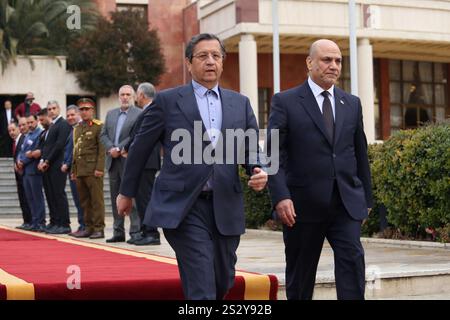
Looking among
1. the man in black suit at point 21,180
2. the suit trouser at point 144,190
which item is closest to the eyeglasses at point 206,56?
the suit trouser at point 144,190

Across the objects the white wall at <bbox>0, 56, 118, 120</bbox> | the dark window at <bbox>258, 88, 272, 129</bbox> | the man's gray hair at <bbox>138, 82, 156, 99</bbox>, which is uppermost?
the white wall at <bbox>0, 56, 118, 120</bbox>

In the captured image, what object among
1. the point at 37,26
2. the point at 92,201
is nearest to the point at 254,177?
the point at 92,201

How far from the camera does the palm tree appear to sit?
33094 millimetres

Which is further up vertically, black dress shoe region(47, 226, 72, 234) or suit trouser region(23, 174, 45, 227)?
suit trouser region(23, 174, 45, 227)

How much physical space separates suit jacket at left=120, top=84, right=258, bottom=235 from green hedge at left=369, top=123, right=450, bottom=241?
6.04 m

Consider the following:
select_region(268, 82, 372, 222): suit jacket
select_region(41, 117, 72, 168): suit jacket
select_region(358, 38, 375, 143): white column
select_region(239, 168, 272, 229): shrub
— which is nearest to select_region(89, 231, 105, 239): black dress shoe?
select_region(41, 117, 72, 168): suit jacket

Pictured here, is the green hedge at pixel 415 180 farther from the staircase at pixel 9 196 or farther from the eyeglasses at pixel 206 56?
the staircase at pixel 9 196

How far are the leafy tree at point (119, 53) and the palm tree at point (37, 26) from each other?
3.27 feet

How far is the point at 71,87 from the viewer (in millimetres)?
34594

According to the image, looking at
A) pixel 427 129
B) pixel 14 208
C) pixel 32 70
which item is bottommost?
pixel 14 208

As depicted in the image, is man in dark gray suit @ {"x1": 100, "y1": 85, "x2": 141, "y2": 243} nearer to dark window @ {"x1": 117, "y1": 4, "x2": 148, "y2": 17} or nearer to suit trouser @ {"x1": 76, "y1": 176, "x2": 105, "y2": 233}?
suit trouser @ {"x1": 76, "y1": 176, "x2": 105, "y2": 233}

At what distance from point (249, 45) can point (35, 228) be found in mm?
16140

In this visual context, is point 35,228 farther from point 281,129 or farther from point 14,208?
point 281,129
